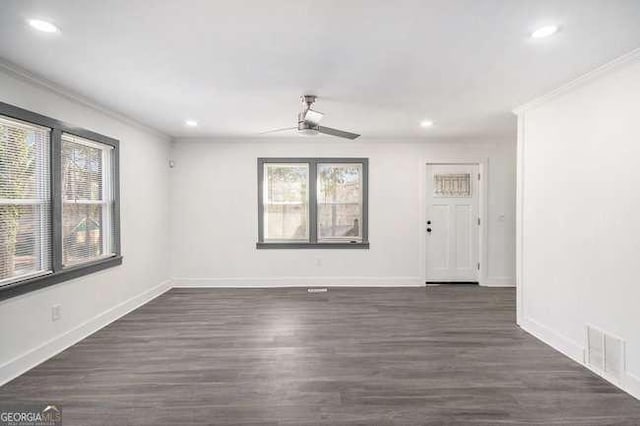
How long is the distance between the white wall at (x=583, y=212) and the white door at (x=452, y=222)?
1.98 m

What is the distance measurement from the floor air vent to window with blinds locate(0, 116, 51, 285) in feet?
15.2

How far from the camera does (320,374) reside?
267 centimetres

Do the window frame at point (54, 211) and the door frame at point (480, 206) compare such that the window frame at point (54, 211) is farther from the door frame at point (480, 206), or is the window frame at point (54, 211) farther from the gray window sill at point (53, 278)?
the door frame at point (480, 206)

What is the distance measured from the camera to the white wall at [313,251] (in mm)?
5504

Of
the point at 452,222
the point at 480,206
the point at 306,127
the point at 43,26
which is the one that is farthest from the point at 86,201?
the point at 480,206

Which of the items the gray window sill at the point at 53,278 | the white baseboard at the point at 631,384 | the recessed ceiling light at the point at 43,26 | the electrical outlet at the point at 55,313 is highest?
the recessed ceiling light at the point at 43,26

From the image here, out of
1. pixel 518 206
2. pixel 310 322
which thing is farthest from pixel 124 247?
pixel 518 206

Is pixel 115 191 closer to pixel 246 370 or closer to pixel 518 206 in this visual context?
pixel 246 370

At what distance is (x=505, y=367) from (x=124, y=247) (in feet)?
14.1

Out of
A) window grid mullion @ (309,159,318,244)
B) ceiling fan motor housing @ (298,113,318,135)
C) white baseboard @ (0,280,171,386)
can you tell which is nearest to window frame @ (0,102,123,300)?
white baseboard @ (0,280,171,386)

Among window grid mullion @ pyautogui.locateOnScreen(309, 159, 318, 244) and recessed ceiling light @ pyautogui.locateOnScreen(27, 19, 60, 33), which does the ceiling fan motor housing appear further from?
window grid mullion @ pyautogui.locateOnScreen(309, 159, 318, 244)

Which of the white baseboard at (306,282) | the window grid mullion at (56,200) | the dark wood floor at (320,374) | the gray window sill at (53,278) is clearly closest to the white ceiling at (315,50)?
the window grid mullion at (56,200)

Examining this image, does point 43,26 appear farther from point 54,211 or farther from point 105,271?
point 105,271

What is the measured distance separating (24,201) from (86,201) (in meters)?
0.84
